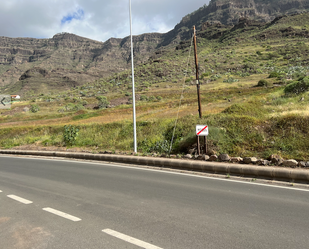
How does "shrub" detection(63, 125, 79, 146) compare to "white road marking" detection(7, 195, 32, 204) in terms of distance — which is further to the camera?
"shrub" detection(63, 125, 79, 146)

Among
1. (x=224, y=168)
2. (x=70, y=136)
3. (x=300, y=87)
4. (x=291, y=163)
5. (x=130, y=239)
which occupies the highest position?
(x=300, y=87)

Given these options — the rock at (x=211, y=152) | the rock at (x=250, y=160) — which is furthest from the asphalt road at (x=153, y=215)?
the rock at (x=211, y=152)

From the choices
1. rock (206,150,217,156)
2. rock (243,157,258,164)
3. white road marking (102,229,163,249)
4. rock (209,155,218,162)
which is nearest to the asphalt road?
white road marking (102,229,163,249)

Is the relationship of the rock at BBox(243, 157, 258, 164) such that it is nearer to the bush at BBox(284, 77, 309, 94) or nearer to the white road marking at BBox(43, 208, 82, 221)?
the white road marking at BBox(43, 208, 82, 221)

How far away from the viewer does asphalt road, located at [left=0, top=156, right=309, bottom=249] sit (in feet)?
13.5

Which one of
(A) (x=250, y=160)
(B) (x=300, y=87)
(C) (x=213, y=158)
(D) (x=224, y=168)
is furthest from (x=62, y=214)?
(B) (x=300, y=87)

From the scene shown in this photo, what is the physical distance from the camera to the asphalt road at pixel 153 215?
4109 mm

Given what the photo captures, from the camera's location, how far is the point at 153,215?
5.22 meters

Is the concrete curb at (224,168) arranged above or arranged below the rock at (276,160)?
below

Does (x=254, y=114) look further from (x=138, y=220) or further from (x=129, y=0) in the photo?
(x=138, y=220)

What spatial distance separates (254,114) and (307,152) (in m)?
6.03

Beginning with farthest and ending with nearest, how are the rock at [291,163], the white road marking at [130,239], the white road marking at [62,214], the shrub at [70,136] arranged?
1. the shrub at [70,136]
2. the rock at [291,163]
3. the white road marking at [62,214]
4. the white road marking at [130,239]

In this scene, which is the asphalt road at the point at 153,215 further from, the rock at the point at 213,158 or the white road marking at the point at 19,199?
the rock at the point at 213,158

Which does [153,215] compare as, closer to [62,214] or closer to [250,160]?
[62,214]
